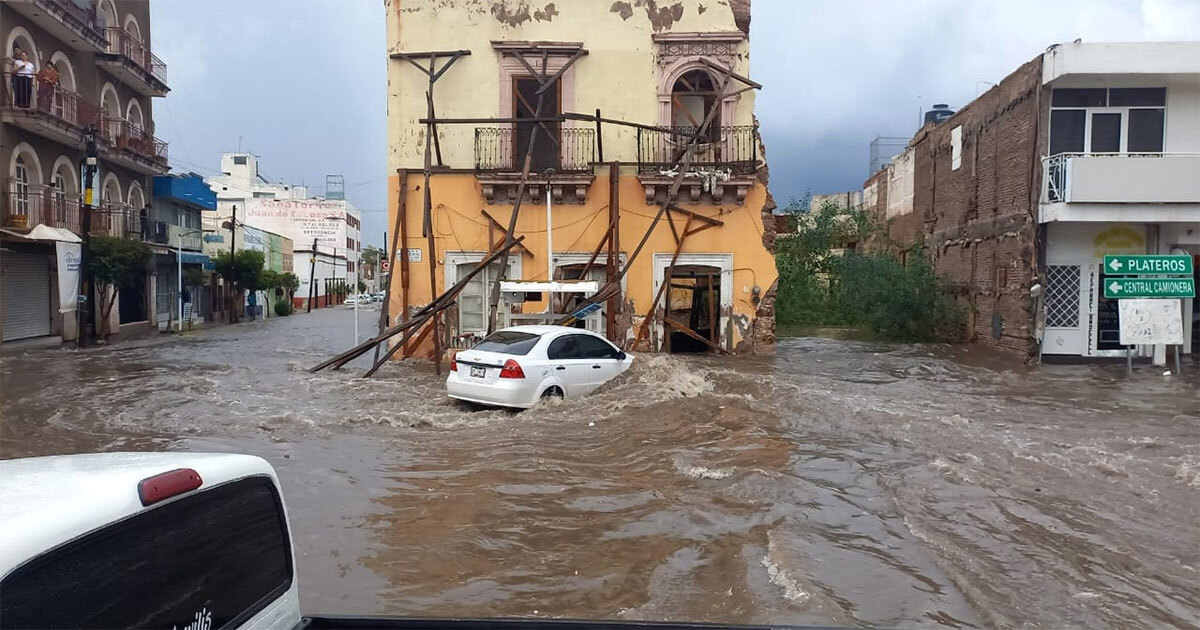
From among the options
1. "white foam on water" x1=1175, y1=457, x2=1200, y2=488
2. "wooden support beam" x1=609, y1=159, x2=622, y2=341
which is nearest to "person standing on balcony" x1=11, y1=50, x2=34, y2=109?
"wooden support beam" x1=609, y1=159, x2=622, y2=341

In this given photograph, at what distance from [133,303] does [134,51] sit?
10393 millimetres

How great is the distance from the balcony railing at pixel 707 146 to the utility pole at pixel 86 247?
659 inches

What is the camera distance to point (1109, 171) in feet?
60.1

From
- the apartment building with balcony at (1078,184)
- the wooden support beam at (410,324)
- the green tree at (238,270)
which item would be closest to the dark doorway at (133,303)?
the green tree at (238,270)

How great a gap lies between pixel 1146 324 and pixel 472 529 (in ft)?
57.4

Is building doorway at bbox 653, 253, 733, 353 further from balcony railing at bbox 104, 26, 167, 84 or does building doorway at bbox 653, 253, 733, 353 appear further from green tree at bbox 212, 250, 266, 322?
green tree at bbox 212, 250, 266, 322

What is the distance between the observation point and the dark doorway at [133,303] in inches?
1259

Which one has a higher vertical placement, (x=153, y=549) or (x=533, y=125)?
(x=533, y=125)

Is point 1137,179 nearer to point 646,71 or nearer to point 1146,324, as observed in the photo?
point 1146,324

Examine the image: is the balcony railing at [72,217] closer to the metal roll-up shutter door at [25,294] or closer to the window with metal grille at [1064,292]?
the metal roll-up shutter door at [25,294]

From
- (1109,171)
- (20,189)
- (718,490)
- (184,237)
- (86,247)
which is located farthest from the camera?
(184,237)

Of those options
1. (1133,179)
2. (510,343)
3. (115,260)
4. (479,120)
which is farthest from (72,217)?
(1133,179)

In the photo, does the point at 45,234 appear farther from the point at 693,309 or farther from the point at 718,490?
the point at 718,490

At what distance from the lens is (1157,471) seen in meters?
8.92
